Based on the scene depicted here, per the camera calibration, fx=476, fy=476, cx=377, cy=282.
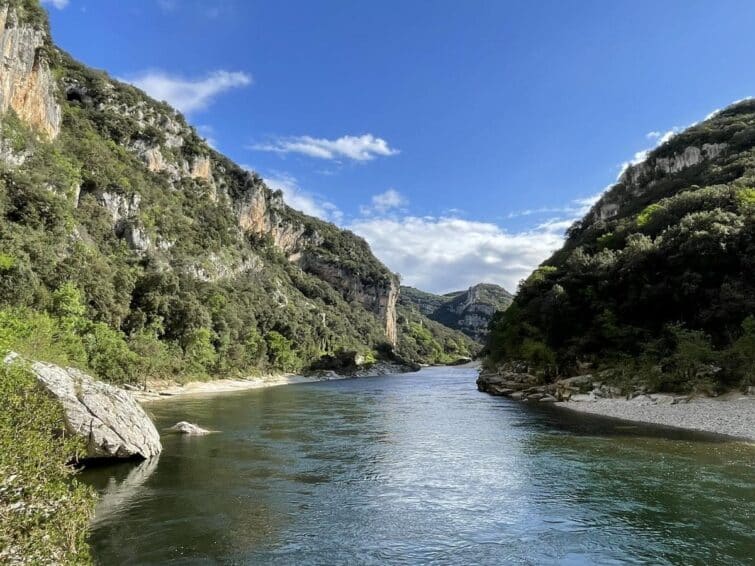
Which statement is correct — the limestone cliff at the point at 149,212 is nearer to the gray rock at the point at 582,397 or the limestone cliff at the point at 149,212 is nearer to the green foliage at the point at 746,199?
the gray rock at the point at 582,397

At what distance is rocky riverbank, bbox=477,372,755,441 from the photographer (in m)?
24.9

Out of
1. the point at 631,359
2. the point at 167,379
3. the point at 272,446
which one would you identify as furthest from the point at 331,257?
the point at 272,446

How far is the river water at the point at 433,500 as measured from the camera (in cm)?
989

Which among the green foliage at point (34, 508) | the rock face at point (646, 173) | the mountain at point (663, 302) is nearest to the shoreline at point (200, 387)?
the green foliage at point (34, 508)

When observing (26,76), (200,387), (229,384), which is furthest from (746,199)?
(26,76)

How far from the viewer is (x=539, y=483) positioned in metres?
15.0

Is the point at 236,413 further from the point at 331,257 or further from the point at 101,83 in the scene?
the point at 331,257

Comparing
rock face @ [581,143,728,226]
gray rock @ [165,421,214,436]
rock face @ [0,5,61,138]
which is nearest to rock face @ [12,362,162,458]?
gray rock @ [165,421,214,436]

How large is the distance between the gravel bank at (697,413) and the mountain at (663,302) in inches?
126

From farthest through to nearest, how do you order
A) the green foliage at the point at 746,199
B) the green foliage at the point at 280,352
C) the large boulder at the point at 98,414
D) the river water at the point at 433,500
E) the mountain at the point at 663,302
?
the green foliage at the point at 280,352 → the green foliage at the point at 746,199 → the mountain at the point at 663,302 → the large boulder at the point at 98,414 → the river water at the point at 433,500

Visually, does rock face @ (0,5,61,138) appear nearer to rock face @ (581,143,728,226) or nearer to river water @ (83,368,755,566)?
river water @ (83,368,755,566)

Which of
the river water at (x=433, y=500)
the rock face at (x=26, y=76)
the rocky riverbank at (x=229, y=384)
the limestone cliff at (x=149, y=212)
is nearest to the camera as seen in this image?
the river water at (x=433, y=500)

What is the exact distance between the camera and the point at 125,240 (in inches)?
3034

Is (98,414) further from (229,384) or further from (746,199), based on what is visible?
(229,384)
